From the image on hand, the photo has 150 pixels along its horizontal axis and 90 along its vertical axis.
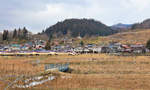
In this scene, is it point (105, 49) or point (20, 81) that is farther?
point (105, 49)

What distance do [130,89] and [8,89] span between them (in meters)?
14.1

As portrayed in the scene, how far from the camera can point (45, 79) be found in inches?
1014

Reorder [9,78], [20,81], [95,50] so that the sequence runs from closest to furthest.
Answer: [20,81] → [9,78] → [95,50]

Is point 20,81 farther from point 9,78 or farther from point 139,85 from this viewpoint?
point 139,85

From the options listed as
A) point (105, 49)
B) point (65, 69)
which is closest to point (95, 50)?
point (105, 49)

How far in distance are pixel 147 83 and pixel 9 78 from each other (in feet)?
60.5

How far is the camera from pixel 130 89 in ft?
73.8

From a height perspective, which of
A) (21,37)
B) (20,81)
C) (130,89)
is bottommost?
(130,89)

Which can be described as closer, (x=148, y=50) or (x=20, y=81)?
(x=20, y=81)

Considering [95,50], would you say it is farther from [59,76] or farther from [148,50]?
[59,76]

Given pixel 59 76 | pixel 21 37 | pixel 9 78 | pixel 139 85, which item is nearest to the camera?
pixel 9 78

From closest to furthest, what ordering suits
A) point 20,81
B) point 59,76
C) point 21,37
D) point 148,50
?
point 20,81, point 59,76, point 148,50, point 21,37

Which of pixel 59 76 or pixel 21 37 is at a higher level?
pixel 21 37

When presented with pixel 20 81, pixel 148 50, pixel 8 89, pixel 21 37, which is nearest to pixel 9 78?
pixel 20 81
